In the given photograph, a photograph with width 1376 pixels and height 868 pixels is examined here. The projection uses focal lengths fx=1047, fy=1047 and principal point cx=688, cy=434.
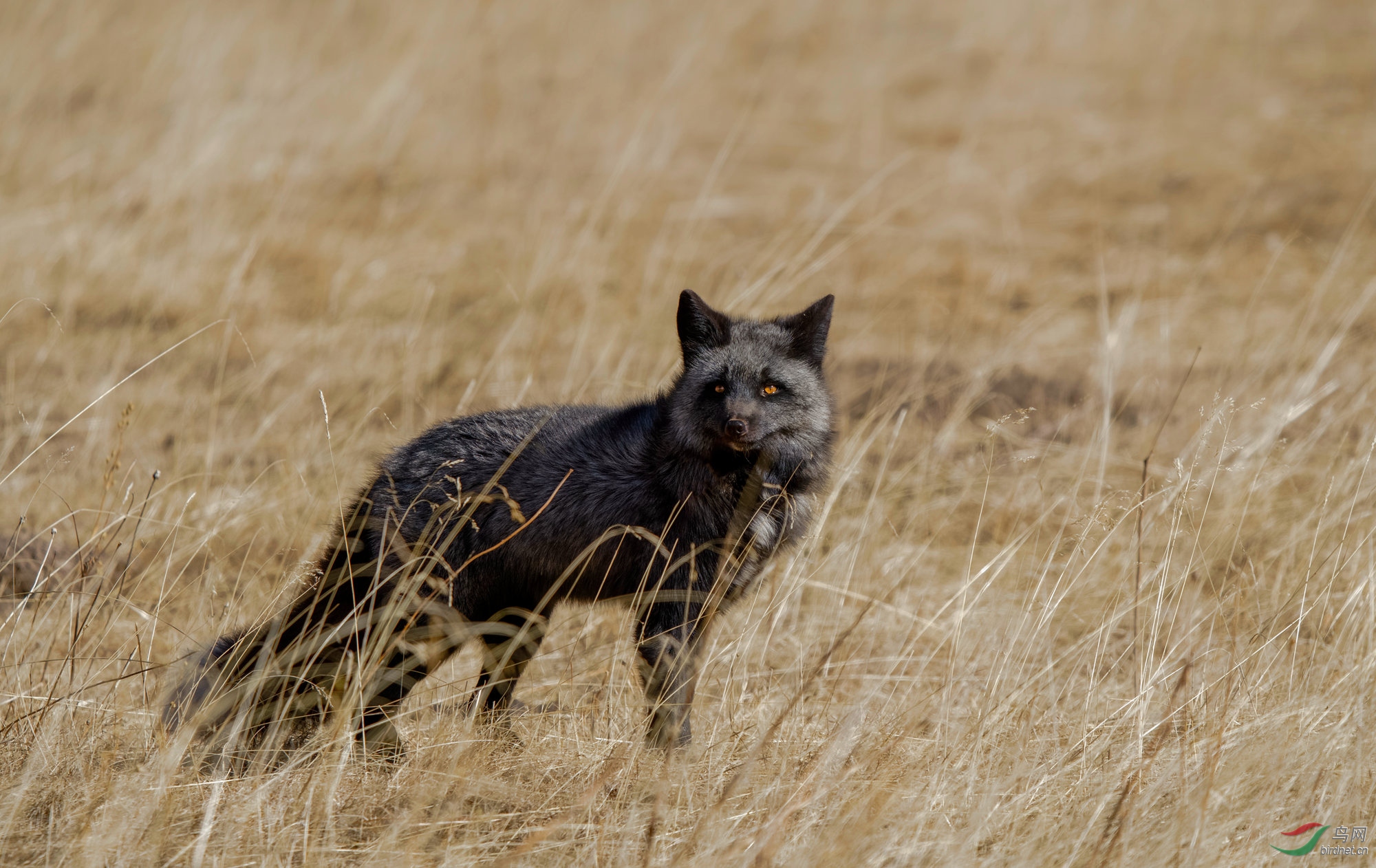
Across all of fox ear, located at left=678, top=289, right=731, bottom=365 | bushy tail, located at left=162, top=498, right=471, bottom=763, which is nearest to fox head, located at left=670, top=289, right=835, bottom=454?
fox ear, located at left=678, top=289, right=731, bottom=365

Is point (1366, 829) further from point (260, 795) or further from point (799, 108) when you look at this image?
point (799, 108)

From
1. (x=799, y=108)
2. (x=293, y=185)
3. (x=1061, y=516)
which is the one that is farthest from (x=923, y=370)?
(x=799, y=108)

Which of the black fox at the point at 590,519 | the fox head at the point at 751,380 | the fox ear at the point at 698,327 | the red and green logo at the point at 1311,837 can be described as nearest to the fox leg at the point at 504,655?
the black fox at the point at 590,519

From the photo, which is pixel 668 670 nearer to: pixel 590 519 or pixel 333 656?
pixel 590 519

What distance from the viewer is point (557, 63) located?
14844 mm

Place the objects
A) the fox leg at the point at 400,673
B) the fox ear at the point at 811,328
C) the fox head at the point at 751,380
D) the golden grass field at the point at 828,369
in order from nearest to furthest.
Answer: the golden grass field at the point at 828,369 < the fox leg at the point at 400,673 < the fox head at the point at 751,380 < the fox ear at the point at 811,328

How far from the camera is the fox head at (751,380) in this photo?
13.6ft

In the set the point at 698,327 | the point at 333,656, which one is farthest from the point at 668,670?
the point at 698,327

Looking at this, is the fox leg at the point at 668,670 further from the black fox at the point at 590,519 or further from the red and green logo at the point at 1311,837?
the red and green logo at the point at 1311,837

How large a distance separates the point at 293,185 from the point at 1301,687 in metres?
10.1

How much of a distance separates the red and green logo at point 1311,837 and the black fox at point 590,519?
1.95m

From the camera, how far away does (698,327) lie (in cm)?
441

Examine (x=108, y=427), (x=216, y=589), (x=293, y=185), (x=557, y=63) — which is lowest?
(x=216, y=589)

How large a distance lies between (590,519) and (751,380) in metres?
0.86
